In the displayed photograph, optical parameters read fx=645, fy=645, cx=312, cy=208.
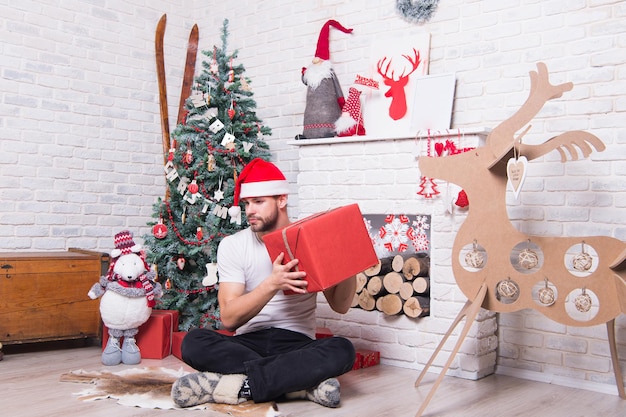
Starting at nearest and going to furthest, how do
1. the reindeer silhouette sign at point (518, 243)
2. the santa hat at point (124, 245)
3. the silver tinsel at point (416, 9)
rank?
the reindeer silhouette sign at point (518, 243) < the santa hat at point (124, 245) < the silver tinsel at point (416, 9)

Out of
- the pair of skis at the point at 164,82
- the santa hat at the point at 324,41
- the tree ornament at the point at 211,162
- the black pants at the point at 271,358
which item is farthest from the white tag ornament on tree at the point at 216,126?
the black pants at the point at 271,358

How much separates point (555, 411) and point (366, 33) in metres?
2.37

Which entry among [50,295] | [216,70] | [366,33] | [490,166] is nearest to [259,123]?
[216,70]

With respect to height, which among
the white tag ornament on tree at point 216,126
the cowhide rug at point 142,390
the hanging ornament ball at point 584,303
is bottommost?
the cowhide rug at point 142,390

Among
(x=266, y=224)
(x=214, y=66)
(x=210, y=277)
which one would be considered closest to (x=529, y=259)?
(x=266, y=224)

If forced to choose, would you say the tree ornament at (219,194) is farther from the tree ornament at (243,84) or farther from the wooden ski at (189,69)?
the wooden ski at (189,69)

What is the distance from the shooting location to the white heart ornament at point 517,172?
2.49 meters

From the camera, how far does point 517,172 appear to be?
250 centimetres

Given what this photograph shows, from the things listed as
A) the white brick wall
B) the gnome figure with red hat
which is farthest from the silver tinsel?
the gnome figure with red hat

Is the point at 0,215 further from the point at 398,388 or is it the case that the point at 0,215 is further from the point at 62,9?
the point at 398,388

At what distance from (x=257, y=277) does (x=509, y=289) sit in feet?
3.50

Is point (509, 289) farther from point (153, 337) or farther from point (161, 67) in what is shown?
point (161, 67)

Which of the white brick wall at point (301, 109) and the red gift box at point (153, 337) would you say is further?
the red gift box at point (153, 337)

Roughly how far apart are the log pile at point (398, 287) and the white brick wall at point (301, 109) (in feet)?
0.28
